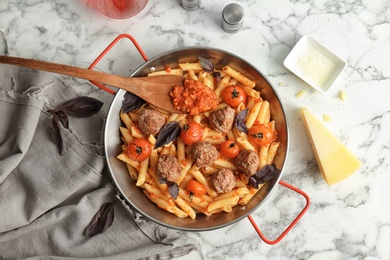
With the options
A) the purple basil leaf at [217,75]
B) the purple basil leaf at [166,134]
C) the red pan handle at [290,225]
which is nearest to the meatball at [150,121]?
the purple basil leaf at [166,134]

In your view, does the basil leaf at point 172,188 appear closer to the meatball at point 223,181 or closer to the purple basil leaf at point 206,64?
the meatball at point 223,181

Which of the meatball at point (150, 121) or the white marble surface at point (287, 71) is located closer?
the meatball at point (150, 121)

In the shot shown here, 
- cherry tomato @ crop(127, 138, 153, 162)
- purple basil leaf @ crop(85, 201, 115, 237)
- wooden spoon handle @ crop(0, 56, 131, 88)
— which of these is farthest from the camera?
purple basil leaf @ crop(85, 201, 115, 237)

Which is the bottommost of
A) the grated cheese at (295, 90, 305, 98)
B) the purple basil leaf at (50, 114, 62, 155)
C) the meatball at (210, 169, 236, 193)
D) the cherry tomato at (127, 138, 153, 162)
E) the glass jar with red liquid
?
the purple basil leaf at (50, 114, 62, 155)

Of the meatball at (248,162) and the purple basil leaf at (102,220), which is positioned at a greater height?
the meatball at (248,162)

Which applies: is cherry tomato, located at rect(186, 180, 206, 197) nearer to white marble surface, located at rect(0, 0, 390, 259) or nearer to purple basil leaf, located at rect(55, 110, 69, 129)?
white marble surface, located at rect(0, 0, 390, 259)

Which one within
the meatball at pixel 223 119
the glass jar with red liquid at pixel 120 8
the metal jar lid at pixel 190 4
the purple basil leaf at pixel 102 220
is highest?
the metal jar lid at pixel 190 4

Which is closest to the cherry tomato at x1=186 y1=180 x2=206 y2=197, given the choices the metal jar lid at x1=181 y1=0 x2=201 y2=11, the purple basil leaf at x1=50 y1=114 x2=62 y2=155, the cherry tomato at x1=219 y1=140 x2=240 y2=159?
the cherry tomato at x1=219 y1=140 x2=240 y2=159

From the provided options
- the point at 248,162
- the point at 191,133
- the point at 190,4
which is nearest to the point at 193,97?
the point at 191,133

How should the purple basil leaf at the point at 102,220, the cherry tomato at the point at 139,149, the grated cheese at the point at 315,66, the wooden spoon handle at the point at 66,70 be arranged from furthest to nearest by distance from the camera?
the grated cheese at the point at 315,66 → the purple basil leaf at the point at 102,220 → the cherry tomato at the point at 139,149 → the wooden spoon handle at the point at 66,70
